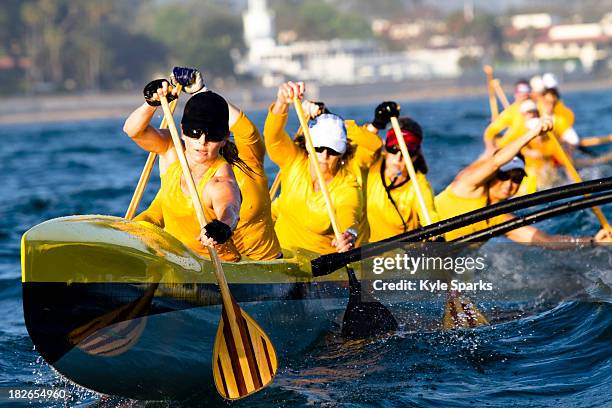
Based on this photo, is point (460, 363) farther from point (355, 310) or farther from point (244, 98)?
point (244, 98)

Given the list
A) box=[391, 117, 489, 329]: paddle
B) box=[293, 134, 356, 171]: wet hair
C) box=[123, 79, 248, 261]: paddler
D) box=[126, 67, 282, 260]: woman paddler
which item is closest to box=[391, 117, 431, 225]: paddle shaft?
box=[391, 117, 489, 329]: paddle

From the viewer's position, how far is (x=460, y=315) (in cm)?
920

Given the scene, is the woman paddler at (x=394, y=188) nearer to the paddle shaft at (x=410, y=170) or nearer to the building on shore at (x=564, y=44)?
the paddle shaft at (x=410, y=170)

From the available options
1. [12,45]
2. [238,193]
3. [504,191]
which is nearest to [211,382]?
[238,193]

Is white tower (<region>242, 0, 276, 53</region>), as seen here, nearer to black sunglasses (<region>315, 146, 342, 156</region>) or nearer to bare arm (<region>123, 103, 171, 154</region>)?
black sunglasses (<region>315, 146, 342, 156</region>)

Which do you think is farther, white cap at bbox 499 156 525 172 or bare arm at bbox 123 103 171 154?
white cap at bbox 499 156 525 172

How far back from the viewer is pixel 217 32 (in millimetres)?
123500

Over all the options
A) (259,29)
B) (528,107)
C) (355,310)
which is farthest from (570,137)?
(259,29)

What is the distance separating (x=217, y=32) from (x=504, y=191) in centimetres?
11549

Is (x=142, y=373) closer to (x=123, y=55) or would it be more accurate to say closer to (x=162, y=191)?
(x=162, y=191)

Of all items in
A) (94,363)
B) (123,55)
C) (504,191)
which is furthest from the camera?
(123,55)

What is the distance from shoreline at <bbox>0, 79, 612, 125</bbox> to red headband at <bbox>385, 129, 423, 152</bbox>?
2843 inches

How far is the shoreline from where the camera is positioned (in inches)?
3246

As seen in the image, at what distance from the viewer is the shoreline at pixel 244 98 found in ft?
270
